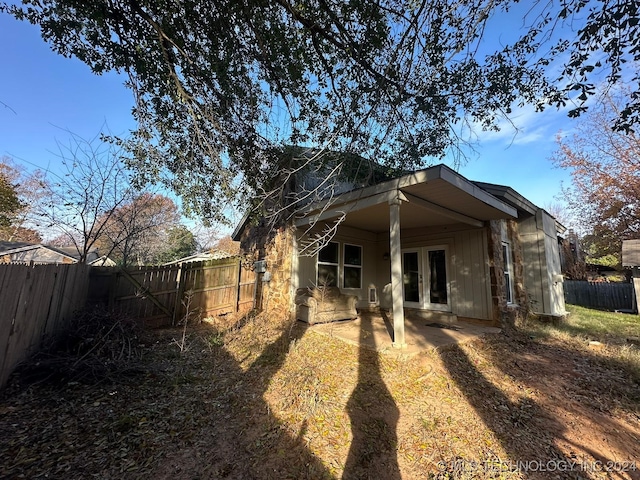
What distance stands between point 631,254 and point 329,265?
43.1 ft

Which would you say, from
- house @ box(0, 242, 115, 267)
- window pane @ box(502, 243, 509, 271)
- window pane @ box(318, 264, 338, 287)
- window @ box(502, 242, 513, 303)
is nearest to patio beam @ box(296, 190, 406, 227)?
window pane @ box(318, 264, 338, 287)

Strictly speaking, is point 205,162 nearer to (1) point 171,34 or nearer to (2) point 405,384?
(1) point 171,34

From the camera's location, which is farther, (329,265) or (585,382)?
(329,265)

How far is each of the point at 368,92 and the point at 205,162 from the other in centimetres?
300

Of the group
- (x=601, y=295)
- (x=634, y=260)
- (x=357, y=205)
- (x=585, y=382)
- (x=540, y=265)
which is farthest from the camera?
(x=601, y=295)

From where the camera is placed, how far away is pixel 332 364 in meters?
4.30

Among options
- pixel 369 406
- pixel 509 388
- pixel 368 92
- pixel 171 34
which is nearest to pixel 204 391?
pixel 369 406

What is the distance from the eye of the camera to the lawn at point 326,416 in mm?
2389

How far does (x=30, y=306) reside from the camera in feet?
11.6

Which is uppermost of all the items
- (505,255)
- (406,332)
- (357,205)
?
(357,205)

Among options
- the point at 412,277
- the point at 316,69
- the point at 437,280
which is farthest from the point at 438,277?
the point at 316,69

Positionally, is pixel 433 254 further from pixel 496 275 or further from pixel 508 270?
pixel 508 270

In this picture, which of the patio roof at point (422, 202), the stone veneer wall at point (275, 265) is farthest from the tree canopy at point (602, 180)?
the stone veneer wall at point (275, 265)

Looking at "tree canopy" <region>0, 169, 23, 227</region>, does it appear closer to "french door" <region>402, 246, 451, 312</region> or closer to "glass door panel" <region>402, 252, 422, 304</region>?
"glass door panel" <region>402, 252, 422, 304</region>
